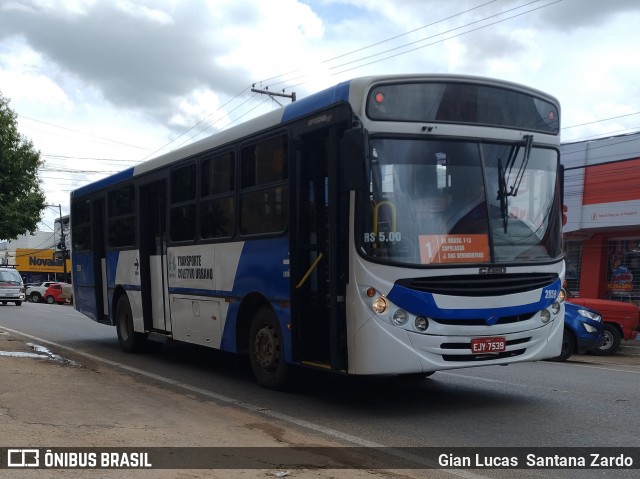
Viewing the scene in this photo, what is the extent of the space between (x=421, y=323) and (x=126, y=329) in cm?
796

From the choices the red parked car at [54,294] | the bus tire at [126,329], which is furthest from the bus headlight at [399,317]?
the red parked car at [54,294]

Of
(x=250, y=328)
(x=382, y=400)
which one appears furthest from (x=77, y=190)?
(x=382, y=400)

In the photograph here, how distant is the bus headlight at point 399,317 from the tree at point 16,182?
27.4 meters

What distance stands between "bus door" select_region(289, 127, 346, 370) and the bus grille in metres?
1.19

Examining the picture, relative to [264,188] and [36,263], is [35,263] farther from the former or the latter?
[264,188]

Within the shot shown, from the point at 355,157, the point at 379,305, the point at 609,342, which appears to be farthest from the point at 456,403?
the point at 609,342

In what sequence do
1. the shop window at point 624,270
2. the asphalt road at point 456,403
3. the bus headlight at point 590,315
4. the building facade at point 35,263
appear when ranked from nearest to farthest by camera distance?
the asphalt road at point 456,403
the bus headlight at point 590,315
the shop window at point 624,270
the building facade at point 35,263

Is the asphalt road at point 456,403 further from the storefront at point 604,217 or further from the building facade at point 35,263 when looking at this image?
the building facade at point 35,263

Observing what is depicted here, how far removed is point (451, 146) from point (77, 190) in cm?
1073

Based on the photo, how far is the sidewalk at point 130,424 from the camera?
18.3 feet

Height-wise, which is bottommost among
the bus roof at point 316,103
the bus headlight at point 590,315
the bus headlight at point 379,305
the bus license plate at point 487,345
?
the bus headlight at point 590,315

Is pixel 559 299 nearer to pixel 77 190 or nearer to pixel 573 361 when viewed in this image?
pixel 573 361

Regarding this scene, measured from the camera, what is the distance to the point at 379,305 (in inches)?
287

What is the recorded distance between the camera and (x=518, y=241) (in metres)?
7.88
